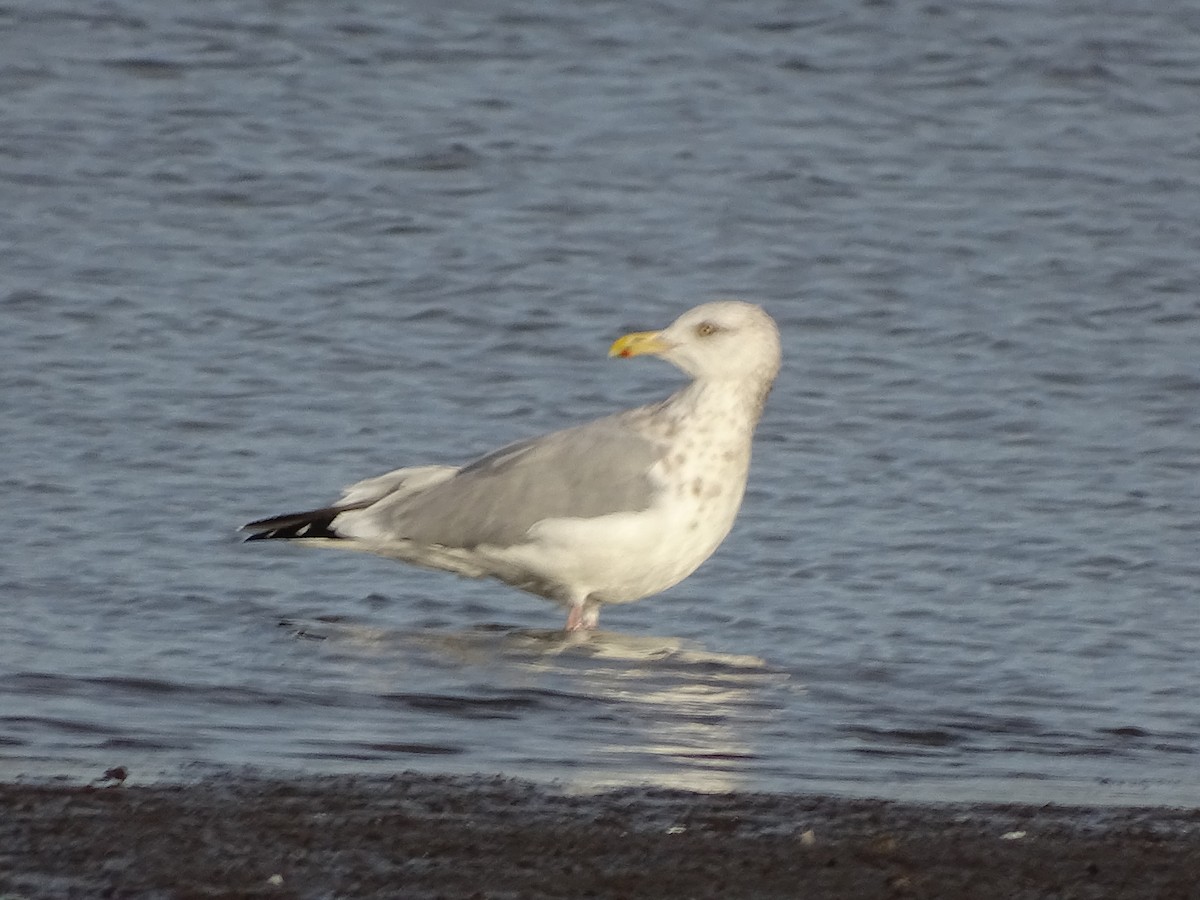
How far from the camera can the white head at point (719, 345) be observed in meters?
7.76

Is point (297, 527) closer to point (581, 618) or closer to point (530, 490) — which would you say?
point (530, 490)

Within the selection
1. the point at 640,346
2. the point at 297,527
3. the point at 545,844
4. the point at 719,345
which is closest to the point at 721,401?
the point at 719,345

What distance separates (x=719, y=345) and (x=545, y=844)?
3.25m

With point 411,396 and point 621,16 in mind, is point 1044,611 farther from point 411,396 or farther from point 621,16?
point 621,16

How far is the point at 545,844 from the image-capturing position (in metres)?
4.77

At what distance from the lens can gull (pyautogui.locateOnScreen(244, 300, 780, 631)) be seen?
24.8 feet

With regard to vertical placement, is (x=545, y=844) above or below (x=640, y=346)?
below

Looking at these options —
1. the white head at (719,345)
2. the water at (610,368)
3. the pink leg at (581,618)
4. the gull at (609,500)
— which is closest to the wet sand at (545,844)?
the water at (610,368)

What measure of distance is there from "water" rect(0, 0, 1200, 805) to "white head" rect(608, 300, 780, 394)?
83 centimetres

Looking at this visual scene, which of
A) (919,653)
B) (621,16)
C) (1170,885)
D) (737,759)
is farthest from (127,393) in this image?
A: (621,16)

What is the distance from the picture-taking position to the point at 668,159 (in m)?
14.2

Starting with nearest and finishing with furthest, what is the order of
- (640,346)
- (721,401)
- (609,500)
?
(609,500) < (721,401) < (640,346)

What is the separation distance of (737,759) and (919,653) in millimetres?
1673

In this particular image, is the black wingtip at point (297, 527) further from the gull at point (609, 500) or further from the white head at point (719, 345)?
the white head at point (719, 345)
